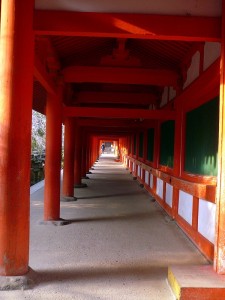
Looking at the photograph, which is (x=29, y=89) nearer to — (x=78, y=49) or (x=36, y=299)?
(x=36, y=299)

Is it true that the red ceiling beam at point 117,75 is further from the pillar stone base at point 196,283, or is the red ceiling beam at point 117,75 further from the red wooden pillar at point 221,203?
the pillar stone base at point 196,283

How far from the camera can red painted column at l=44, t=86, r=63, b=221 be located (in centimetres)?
730

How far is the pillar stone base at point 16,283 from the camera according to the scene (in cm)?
390

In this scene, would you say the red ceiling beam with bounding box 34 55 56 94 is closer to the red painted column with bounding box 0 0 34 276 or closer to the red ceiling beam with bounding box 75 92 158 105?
the red painted column with bounding box 0 0 34 276

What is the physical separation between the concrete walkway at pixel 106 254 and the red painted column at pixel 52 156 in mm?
412

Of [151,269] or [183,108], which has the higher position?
[183,108]

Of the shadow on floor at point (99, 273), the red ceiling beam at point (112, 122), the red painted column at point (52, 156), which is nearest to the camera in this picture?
the shadow on floor at point (99, 273)

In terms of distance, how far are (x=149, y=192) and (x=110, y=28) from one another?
859 centimetres

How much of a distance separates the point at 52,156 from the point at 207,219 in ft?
11.2

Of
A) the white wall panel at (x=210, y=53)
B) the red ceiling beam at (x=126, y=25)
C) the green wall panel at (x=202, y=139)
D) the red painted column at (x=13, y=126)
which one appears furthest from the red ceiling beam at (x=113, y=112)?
the red painted column at (x=13, y=126)

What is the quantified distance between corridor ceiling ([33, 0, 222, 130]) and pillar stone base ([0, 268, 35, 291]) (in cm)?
276

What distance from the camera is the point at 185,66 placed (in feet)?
23.7

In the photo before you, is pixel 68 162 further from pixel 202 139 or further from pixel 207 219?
pixel 207 219

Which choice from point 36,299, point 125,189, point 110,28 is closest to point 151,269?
point 36,299
